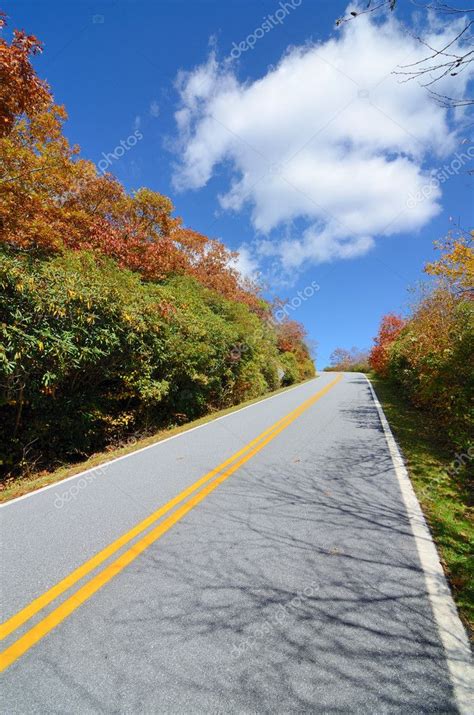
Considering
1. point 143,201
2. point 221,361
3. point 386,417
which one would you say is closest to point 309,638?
point 386,417

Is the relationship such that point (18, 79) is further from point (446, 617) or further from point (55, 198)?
point (55, 198)

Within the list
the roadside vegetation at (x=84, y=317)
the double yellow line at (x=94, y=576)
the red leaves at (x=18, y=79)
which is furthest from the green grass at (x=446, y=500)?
the red leaves at (x=18, y=79)

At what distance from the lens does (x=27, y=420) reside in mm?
8062

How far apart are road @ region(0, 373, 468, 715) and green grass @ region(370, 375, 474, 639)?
0.20m

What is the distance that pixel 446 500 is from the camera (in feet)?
16.6

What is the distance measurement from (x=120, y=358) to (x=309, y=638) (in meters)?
7.97

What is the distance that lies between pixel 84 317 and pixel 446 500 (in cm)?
697

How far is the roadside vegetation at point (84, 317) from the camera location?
6801 mm

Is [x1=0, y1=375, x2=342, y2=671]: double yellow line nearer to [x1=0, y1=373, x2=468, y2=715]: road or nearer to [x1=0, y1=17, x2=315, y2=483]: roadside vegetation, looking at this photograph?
[x1=0, y1=373, x2=468, y2=715]: road

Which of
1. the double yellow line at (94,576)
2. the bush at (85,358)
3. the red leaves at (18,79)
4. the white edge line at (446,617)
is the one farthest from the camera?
the bush at (85,358)

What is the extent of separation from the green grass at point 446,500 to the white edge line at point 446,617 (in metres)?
0.07

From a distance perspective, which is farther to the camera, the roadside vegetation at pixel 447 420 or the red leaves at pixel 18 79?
the red leaves at pixel 18 79

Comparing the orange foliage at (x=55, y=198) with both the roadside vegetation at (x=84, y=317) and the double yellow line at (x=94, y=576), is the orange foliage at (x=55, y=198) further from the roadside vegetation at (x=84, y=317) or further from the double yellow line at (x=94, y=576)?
the double yellow line at (x=94, y=576)

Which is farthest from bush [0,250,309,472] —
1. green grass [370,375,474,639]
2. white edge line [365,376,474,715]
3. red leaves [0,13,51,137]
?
green grass [370,375,474,639]
